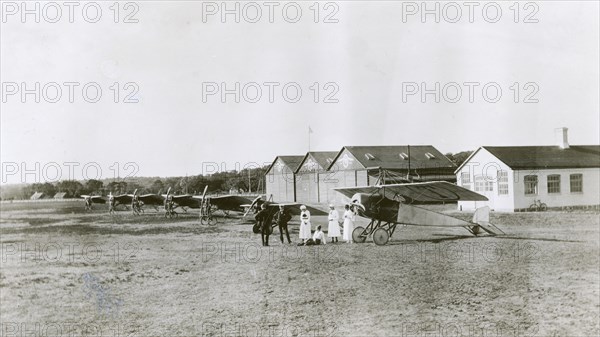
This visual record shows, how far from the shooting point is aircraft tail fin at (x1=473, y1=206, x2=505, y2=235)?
5.16m

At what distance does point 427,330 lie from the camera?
5.01 metres

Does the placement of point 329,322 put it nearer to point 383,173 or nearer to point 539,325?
point 383,173

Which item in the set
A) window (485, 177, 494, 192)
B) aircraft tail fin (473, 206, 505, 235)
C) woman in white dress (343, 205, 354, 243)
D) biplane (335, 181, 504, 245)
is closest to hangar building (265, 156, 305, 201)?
biplane (335, 181, 504, 245)

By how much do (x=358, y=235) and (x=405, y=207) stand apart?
597 mm

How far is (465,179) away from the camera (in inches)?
197

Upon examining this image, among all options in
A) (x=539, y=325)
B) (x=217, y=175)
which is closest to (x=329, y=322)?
(x=217, y=175)

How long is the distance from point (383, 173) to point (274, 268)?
1503 millimetres

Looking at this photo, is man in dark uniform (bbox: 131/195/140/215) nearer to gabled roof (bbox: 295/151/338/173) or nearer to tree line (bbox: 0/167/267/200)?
tree line (bbox: 0/167/267/200)

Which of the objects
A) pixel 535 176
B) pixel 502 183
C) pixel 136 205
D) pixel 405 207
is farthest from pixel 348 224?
pixel 535 176

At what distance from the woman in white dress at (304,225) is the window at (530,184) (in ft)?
9.17

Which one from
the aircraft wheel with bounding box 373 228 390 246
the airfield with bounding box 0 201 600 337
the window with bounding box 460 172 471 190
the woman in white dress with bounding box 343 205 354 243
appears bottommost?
the airfield with bounding box 0 201 600 337

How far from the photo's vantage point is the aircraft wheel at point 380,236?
5235 millimetres

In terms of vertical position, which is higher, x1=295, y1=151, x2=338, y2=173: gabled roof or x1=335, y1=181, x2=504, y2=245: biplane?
x1=295, y1=151, x2=338, y2=173: gabled roof

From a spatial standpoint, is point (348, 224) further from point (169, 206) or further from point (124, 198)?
point (124, 198)
